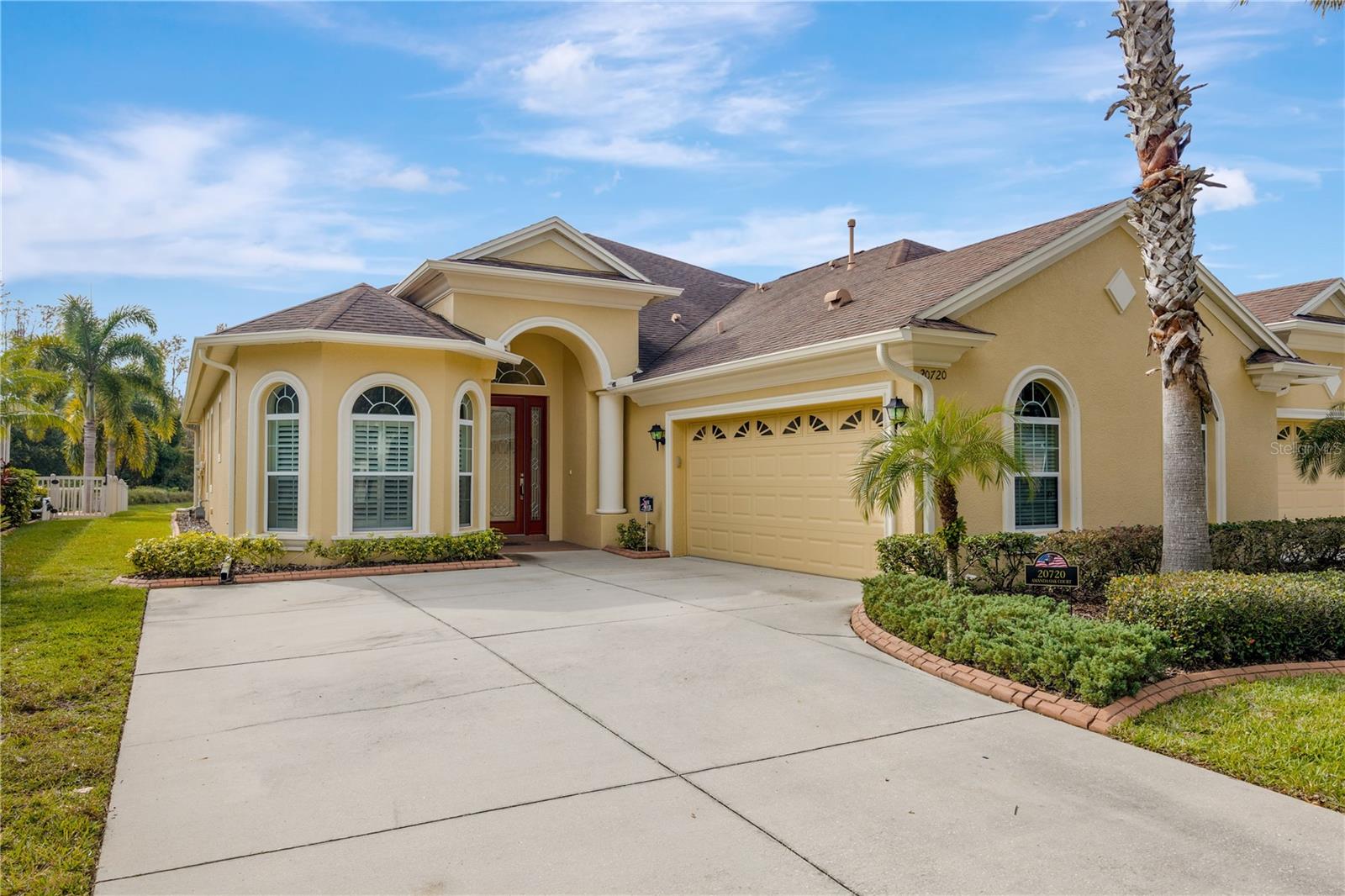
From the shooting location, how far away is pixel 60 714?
209 inches

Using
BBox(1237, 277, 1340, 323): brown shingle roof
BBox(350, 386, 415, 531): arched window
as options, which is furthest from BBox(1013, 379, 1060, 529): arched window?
BBox(350, 386, 415, 531): arched window

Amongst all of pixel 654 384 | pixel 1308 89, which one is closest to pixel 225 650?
pixel 654 384

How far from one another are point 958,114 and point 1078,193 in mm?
3245

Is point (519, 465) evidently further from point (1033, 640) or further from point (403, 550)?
point (1033, 640)

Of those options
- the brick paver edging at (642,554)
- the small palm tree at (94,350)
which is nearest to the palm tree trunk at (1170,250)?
the brick paver edging at (642,554)

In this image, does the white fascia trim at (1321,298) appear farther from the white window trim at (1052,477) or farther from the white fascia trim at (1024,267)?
the white window trim at (1052,477)

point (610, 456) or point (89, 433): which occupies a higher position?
point (89, 433)

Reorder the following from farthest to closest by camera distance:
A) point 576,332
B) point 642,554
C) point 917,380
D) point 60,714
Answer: point 576,332
point 642,554
point 917,380
point 60,714

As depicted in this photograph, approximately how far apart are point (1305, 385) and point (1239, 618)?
1099 cm

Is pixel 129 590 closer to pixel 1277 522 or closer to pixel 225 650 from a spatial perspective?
pixel 225 650

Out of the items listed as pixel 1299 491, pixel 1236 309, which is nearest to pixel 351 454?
pixel 1236 309

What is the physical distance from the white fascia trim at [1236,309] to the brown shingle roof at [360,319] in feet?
36.6

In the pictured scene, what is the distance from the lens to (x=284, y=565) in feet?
39.7

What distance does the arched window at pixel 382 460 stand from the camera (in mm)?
12609
